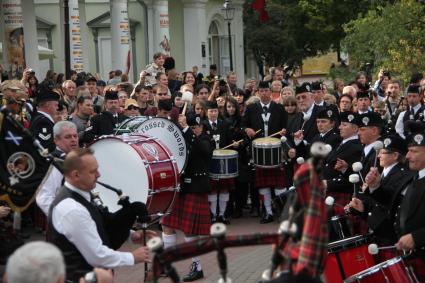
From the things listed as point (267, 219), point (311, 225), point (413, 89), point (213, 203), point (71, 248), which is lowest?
point (267, 219)

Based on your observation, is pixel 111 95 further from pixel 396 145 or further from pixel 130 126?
pixel 396 145

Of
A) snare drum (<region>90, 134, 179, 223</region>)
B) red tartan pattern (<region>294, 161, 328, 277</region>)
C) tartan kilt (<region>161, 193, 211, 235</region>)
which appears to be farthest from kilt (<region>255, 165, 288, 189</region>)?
red tartan pattern (<region>294, 161, 328, 277</region>)

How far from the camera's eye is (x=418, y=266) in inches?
265

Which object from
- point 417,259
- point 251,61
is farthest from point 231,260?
point 251,61

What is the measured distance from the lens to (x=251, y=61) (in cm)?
4656

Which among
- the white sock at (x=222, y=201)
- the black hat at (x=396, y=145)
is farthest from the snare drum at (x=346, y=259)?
the white sock at (x=222, y=201)

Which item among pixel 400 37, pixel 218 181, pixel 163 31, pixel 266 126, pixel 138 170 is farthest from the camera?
pixel 163 31

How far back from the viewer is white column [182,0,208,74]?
116 feet

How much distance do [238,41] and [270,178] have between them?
27.1m

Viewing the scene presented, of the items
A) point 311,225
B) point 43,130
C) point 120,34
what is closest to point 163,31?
point 120,34

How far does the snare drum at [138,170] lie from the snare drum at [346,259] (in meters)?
2.11

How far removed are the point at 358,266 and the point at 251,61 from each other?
3957 centimetres

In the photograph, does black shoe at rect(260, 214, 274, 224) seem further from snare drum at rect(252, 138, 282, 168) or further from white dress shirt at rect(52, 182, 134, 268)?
white dress shirt at rect(52, 182, 134, 268)

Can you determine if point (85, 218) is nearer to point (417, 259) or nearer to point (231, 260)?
point (417, 259)
